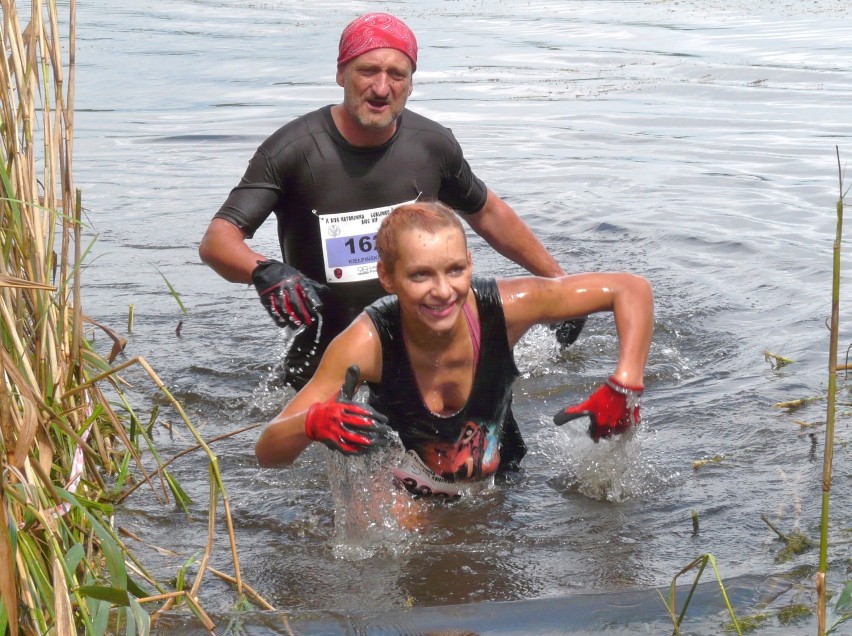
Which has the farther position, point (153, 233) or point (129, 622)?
point (153, 233)

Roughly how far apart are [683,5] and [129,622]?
17011mm

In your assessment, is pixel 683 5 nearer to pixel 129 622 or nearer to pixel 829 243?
pixel 829 243

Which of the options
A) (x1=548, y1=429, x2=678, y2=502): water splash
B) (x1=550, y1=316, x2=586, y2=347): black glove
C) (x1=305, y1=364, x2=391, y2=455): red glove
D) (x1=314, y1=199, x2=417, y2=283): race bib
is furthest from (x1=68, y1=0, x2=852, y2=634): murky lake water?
(x1=314, y1=199, x2=417, y2=283): race bib

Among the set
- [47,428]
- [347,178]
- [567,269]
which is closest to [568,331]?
[347,178]

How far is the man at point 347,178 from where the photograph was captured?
4.76 metres

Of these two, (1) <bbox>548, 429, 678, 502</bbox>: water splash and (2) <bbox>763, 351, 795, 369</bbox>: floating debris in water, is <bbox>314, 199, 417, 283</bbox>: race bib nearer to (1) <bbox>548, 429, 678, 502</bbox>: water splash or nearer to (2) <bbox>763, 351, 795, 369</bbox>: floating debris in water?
(1) <bbox>548, 429, 678, 502</bbox>: water splash

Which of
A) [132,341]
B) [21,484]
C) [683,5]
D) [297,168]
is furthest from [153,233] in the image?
[683,5]

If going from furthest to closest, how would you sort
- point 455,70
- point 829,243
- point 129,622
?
1. point 455,70
2. point 829,243
3. point 129,622

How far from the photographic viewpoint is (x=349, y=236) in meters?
4.93

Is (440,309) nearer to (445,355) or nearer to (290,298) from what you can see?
(445,355)

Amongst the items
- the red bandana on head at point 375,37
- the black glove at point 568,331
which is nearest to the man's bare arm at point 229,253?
the red bandana on head at point 375,37

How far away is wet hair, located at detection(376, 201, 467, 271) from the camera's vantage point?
3.64 m

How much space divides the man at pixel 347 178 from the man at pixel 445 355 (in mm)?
912

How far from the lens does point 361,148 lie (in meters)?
4.90
